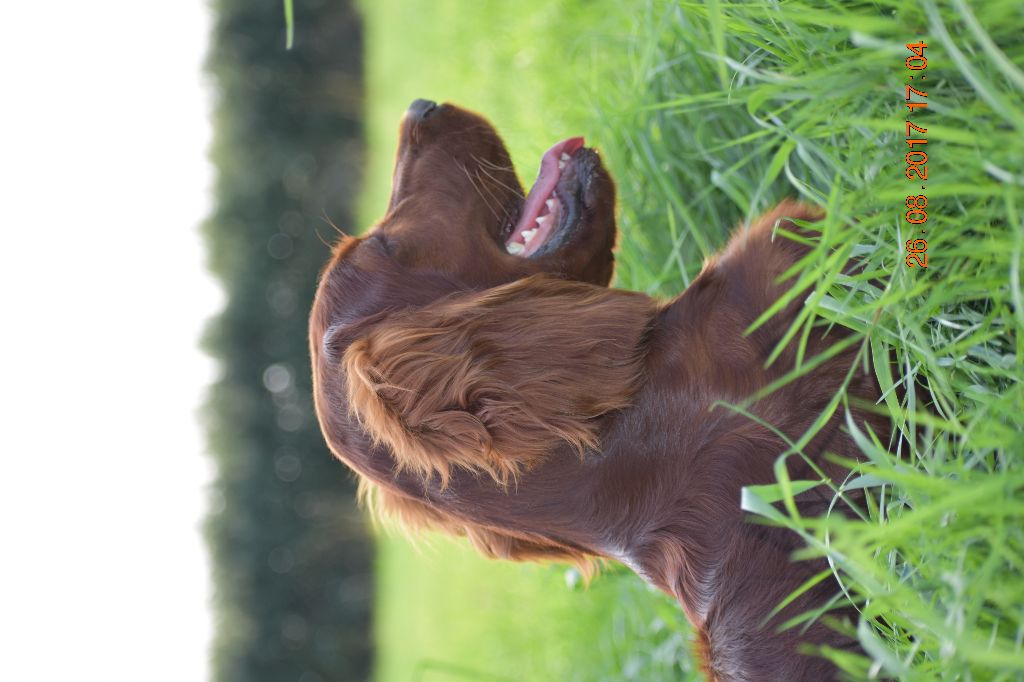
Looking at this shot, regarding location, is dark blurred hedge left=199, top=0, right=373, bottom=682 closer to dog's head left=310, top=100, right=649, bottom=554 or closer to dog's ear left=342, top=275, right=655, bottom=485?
dog's head left=310, top=100, right=649, bottom=554

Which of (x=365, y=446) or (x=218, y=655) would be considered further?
(x=218, y=655)

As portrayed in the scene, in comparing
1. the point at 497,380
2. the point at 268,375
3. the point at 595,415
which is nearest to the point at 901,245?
the point at 595,415

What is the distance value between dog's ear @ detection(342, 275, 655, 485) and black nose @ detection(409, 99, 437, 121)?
0.73 m

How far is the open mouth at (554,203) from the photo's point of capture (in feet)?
6.88

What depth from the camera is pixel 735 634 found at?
1.62 metres

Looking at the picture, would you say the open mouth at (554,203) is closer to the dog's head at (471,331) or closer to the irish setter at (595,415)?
the dog's head at (471,331)

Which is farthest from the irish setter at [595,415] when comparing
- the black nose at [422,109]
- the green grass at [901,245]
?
the black nose at [422,109]

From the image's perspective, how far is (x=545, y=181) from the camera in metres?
2.19

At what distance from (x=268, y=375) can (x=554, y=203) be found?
34.9 feet

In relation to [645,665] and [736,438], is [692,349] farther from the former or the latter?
[645,665]

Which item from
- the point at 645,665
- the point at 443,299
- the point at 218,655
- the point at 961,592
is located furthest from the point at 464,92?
the point at 218,655

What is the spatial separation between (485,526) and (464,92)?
564 centimetres

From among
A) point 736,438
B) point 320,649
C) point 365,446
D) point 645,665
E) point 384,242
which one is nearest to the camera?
point 736,438

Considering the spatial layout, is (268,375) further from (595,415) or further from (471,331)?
(595,415)
